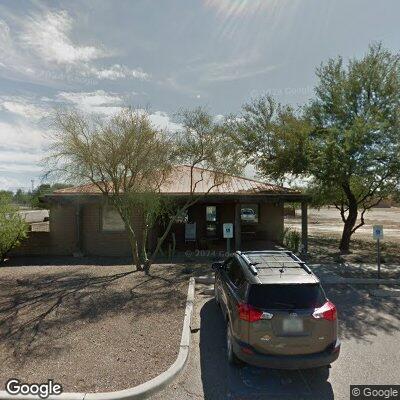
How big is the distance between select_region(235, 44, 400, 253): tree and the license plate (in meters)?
9.47

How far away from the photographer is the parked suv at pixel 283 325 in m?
4.22

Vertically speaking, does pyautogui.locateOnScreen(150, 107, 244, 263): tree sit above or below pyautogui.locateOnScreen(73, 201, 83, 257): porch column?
above

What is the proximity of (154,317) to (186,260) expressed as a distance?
20.0 feet

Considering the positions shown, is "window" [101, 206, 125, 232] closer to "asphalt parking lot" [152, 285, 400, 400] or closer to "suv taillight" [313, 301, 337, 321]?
"asphalt parking lot" [152, 285, 400, 400]

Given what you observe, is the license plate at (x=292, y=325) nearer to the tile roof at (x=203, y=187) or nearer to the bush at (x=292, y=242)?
the tile roof at (x=203, y=187)

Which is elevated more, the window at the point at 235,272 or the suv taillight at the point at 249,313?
the window at the point at 235,272

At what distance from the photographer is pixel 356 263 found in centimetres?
1236

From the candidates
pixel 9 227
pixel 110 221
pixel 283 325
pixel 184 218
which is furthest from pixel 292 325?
pixel 184 218

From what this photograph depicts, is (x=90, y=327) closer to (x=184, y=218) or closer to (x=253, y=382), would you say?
(x=253, y=382)

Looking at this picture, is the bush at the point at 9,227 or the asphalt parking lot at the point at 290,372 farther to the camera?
the bush at the point at 9,227

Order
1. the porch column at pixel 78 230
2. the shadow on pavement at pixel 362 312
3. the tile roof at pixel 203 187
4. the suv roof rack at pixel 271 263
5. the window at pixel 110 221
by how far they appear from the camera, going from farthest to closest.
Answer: the window at pixel 110 221
the porch column at pixel 78 230
the tile roof at pixel 203 187
the shadow on pavement at pixel 362 312
the suv roof rack at pixel 271 263

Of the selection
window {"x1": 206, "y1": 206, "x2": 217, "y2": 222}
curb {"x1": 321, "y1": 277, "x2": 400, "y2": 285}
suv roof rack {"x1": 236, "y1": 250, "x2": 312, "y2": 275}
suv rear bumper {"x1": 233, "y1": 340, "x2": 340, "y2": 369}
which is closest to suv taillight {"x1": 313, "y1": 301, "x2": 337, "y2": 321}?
suv rear bumper {"x1": 233, "y1": 340, "x2": 340, "y2": 369}

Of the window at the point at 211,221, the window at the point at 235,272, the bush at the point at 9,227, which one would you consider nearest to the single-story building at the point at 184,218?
the window at the point at 211,221

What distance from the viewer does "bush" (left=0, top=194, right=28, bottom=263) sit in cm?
1207
